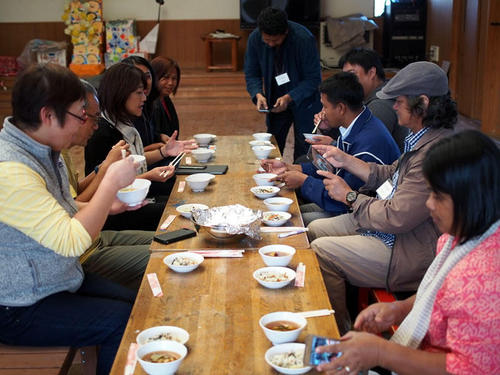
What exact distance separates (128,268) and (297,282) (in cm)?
90

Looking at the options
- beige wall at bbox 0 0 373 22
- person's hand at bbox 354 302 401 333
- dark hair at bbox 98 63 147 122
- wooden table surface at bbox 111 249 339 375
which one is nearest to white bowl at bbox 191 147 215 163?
dark hair at bbox 98 63 147 122

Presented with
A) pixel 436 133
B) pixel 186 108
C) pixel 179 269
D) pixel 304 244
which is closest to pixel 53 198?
pixel 179 269

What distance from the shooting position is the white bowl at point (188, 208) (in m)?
2.48

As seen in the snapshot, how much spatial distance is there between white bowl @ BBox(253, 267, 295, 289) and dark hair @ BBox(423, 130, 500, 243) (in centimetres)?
60

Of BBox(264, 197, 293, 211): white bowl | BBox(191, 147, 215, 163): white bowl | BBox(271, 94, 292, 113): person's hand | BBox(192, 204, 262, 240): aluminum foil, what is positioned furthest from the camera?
BBox(271, 94, 292, 113): person's hand

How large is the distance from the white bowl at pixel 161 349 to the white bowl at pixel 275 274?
423 mm

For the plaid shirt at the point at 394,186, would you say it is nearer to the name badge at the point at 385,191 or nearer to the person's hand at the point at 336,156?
the name badge at the point at 385,191

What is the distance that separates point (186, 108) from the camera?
329 inches

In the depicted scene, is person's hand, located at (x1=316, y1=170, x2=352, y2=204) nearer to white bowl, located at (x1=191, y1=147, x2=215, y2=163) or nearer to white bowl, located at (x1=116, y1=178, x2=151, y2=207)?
white bowl, located at (x1=116, y1=178, x2=151, y2=207)

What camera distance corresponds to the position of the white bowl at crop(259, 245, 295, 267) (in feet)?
6.40

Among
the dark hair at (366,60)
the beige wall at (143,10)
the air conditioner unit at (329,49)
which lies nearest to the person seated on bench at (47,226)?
the dark hair at (366,60)

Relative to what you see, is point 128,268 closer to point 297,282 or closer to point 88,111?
point 88,111

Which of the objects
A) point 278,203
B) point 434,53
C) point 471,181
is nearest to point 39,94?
point 278,203

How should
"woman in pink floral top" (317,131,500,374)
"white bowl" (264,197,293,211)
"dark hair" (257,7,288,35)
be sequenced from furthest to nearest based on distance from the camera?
"dark hair" (257,7,288,35) < "white bowl" (264,197,293,211) < "woman in pink floral top" (317,131,500,374)
